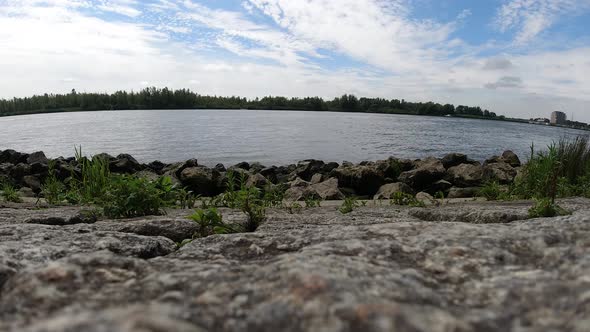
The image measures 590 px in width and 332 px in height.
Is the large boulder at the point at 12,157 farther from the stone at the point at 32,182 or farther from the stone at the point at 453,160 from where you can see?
the stone at the point at 453,160

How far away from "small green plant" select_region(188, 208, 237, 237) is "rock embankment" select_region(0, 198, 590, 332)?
3.27 feet

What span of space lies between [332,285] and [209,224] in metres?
2.06

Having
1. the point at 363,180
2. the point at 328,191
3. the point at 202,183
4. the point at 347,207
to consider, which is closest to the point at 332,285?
the point at 347,207

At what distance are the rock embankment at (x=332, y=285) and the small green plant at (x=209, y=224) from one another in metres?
1.00

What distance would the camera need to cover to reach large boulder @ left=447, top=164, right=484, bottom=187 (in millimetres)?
13922

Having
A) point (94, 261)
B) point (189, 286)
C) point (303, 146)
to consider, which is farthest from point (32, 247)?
point (303, 146)

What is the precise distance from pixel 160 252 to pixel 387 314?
1.60m

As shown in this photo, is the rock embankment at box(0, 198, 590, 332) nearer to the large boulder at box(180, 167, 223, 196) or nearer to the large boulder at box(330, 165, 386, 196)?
the large boulder at box(330, 165, 386, 196)

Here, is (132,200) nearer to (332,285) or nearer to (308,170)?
(332,285)

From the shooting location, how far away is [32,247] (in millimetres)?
Result: 1989

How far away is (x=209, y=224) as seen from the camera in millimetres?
3119

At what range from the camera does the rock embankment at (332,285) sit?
1.04 meters

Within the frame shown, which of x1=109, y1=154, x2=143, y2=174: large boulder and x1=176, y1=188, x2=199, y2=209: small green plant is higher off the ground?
x1=176, y1=188, x2=199, y2=209: small green plant

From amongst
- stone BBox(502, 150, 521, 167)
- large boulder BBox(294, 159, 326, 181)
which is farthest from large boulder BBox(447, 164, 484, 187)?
stone BBox(502, 150, 521, 167)
